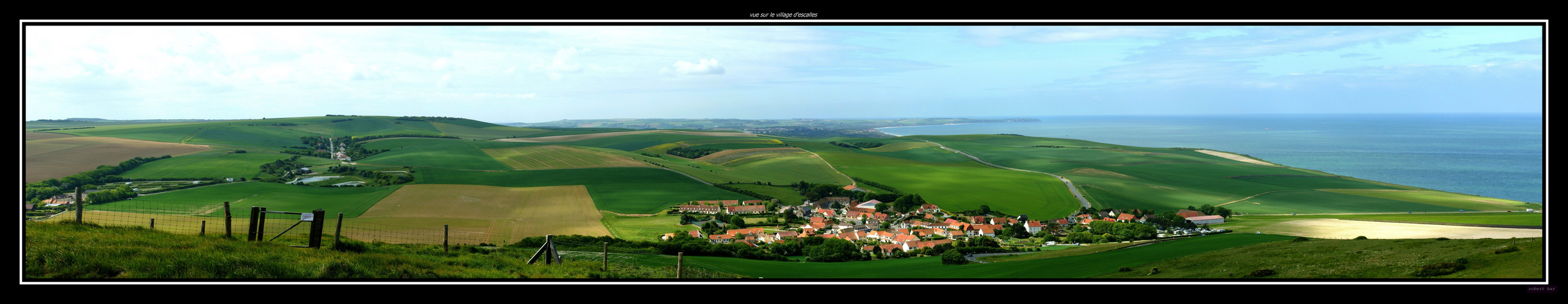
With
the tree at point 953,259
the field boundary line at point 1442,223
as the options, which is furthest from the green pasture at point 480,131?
the field boundary line at point 1442,223

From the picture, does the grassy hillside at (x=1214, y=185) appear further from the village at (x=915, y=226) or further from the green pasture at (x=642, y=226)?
the green pasture at (x=642, y=226)

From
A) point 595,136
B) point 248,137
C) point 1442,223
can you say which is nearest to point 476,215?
point 1442,223

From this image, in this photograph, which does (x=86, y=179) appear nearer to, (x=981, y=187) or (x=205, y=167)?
(x=205, y=167)

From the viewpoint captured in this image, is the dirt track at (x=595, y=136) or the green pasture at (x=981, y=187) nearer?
the green pasture at (x=981, y=187)

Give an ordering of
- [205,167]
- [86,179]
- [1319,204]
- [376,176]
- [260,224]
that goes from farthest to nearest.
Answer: [376,176] → [205,167] → [1319,204] → [86,179] → [260,224]

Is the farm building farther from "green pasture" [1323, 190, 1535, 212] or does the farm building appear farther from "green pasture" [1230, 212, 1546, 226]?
"green pasture" [1323, 190, 1535, 212]

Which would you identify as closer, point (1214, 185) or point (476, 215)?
point (476, 215)
